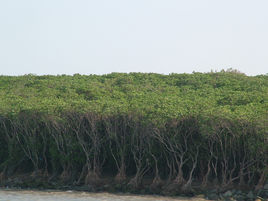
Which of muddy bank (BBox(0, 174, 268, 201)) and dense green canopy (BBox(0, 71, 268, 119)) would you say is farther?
dense green canopy (BBox(0, 71, 268, 119))

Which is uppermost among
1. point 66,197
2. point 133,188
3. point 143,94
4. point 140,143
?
point 143,94

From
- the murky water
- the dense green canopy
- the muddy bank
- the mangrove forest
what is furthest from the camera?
the dense green canopy

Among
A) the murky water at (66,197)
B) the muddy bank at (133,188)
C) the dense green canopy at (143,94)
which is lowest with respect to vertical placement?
the murky water at (66,197)

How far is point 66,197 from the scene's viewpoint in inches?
717

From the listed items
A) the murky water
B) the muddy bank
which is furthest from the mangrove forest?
the murky water

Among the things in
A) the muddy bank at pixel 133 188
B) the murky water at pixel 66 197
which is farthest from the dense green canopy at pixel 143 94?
the murky water at pixel 66 197

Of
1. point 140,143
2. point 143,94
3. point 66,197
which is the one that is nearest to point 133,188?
point 140,143

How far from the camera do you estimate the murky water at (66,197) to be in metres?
17.8

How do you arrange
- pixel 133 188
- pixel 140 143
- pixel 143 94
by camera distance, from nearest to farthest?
pixel 133 188, pixel 140 143, pixel 143 94

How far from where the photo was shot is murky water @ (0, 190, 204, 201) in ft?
58.3

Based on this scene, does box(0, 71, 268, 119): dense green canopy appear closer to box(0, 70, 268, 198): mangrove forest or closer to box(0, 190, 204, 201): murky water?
box(0, 70, 268, 198): mangrove forest

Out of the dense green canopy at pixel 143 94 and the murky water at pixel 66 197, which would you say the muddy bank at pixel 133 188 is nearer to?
the murky water at pixel 66 197

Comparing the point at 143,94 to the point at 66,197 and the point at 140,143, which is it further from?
the point at 66,197

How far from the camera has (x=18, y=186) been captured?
20469 mm
